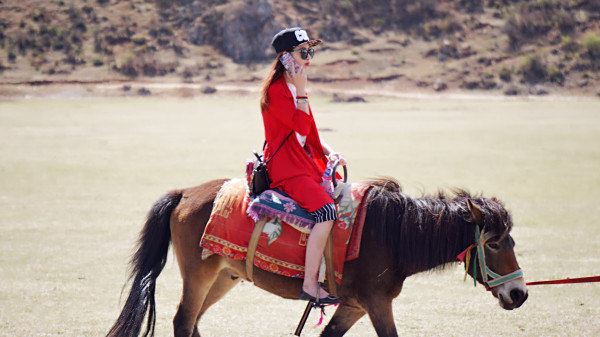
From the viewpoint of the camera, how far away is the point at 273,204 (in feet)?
17.9

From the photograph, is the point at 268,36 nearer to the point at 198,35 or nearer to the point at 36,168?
the point at 198,35

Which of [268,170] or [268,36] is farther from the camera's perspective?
[268,36]

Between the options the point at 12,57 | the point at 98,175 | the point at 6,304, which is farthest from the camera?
the point at 12,57

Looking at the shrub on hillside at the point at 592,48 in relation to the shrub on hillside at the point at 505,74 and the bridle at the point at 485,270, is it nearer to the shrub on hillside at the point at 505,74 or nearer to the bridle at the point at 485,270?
the shrub on hillside at the point at 505,74

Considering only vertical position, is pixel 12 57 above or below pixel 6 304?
below

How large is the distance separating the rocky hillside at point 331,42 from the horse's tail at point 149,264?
35222mm

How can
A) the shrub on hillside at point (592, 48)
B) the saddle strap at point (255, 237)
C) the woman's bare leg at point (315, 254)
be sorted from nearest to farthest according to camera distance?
the woman's bare leg at point (315, 254)
the saddle strap at point (255, 237)
the shrub on hillside at point (592, 48)

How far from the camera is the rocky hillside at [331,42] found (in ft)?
139

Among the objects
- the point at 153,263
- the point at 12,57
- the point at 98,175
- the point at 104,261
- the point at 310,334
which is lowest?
the point at 12,57

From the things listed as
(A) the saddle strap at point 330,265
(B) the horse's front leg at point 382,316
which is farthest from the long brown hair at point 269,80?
(B) the horse's front leg at point 382,316

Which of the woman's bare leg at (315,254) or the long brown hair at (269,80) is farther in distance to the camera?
the long brown hair at (269,80)

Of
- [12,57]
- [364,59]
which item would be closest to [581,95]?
[364,59]

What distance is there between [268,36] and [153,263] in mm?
43704

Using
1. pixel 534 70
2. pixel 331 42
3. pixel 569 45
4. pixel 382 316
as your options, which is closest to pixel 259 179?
pixel 382 316
